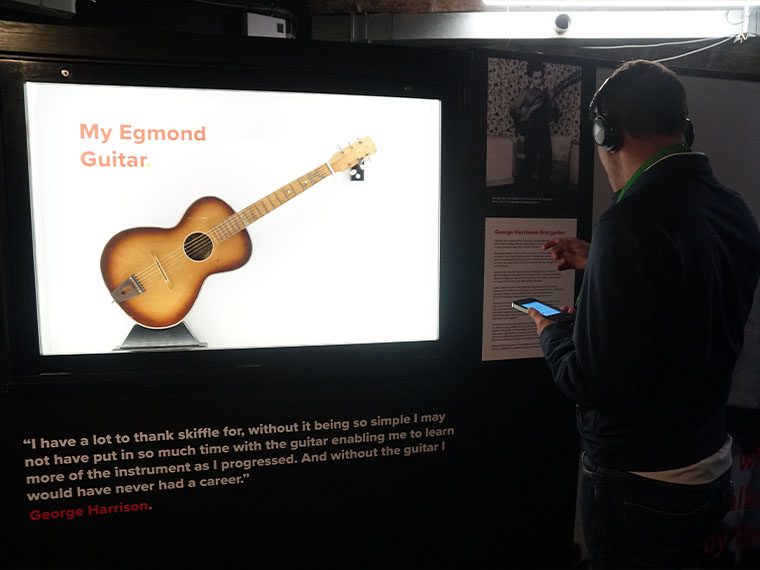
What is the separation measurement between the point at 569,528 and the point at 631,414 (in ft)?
3.40

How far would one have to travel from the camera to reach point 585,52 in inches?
103

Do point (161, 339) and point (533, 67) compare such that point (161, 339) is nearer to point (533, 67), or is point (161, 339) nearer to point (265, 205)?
point (265, 205)

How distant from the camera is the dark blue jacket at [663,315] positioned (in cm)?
107

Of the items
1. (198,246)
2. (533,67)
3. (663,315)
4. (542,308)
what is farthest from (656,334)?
(198,246)

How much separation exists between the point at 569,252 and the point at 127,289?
1462mm

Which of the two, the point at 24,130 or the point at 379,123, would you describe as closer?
the point at 24,130

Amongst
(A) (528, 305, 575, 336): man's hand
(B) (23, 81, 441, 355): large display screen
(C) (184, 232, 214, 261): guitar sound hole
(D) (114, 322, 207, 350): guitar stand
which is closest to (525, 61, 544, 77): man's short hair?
(B) (23, 81, 441, 355): large display screen

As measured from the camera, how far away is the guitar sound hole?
1550 mm

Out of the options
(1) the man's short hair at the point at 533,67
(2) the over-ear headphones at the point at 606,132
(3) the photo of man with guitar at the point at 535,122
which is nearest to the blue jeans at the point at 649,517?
(2) the over-ear headphones at the point at 606,132

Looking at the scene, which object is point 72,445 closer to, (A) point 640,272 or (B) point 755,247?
(A) point 640,272

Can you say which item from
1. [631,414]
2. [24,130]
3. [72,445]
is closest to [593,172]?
[631,414]

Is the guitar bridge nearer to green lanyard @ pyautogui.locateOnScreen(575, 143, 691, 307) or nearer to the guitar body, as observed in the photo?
the guitar body

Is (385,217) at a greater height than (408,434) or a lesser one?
greater

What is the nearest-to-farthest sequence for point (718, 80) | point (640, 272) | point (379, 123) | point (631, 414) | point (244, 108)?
point (640, 272) < point (631, 414) < point (244, 108) < point (379, 123) < point (718, 80)
